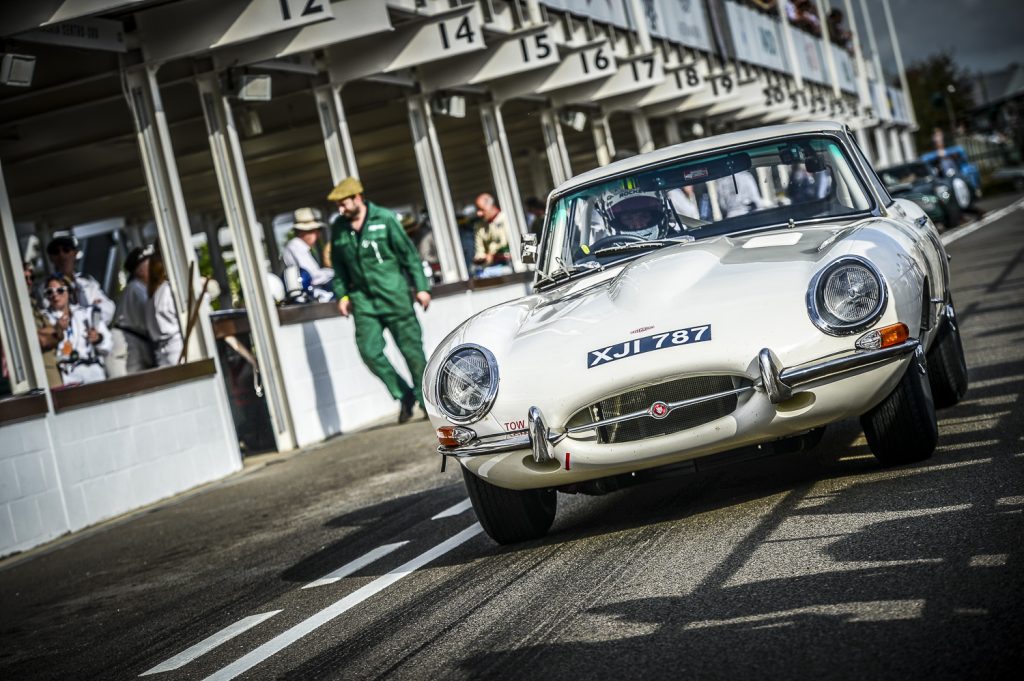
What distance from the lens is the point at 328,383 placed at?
13.3 metres

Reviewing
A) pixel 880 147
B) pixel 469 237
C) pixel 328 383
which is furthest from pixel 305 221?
pixel 880 147

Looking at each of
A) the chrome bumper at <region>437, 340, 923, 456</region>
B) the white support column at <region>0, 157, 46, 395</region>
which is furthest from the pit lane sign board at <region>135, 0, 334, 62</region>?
the chrome bumper at <region>437, 340, 923, 456</region>

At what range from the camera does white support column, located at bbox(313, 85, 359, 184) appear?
1571cm

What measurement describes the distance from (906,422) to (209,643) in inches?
106

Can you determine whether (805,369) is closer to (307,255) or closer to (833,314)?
(833,314)

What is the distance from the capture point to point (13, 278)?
10.1 meters

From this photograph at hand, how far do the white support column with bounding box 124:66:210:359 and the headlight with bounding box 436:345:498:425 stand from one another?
689cm

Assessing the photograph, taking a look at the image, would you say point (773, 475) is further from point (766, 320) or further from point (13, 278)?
point (13, 278)

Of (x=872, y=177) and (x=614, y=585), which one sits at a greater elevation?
(x=872, y=177)

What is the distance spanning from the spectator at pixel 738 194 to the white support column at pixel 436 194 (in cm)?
1173

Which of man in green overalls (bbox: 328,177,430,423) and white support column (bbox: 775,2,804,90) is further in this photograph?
white support column (bbox: 775,2,804,90)

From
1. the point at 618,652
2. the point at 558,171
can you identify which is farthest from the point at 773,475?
the point at 558,171

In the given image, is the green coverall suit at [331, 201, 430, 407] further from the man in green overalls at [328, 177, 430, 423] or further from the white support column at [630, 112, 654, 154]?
the white support column at [630, 112, 654, 154]

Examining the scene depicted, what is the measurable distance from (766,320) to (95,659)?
2734 millimetres
